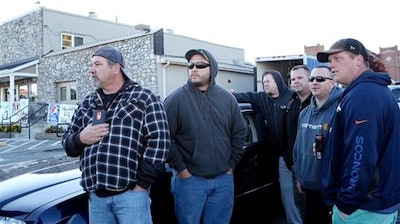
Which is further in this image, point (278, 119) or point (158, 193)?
point (278, 119)

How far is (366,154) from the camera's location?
2.00m

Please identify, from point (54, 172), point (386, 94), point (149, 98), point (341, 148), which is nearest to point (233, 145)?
point (149, 98)

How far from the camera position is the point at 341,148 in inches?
86.8

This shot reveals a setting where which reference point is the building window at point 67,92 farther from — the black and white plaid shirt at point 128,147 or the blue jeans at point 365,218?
the blue jeans at point 365,218

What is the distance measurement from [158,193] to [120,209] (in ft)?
2.27

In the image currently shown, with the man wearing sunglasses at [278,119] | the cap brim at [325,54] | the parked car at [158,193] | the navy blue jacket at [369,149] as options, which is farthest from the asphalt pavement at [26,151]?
the navy blue jacket at [369,149]

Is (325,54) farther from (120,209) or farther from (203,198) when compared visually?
(120,209)

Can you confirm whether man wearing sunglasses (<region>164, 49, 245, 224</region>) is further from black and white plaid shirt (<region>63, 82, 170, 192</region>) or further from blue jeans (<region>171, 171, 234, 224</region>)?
black and white plaid shirt (<region>63, 82, 170, 192</region>)

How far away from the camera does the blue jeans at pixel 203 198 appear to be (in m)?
3.05

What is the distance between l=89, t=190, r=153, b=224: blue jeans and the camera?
8.03 feet

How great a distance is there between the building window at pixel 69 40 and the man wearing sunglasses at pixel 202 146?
842 inches

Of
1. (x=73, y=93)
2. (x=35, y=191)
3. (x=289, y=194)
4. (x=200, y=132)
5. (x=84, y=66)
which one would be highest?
(x=84, y=66)

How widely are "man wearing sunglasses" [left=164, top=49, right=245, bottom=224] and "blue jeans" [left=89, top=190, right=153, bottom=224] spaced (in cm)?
60

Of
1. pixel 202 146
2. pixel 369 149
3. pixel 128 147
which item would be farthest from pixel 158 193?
pixel 369 149
